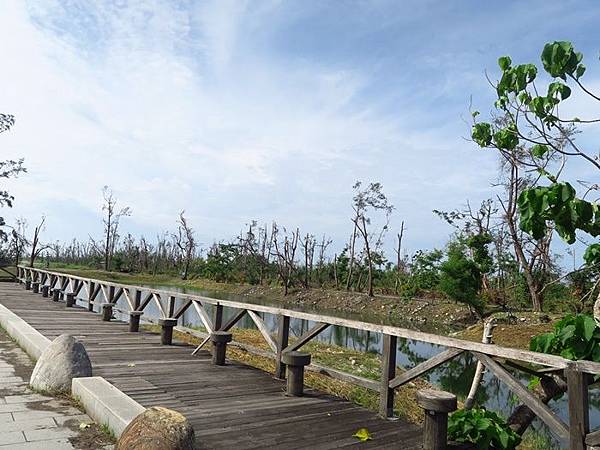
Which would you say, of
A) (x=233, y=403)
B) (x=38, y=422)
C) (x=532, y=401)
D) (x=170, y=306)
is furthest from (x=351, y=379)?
(x=170, y=306)

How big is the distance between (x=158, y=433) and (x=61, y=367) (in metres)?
2.41

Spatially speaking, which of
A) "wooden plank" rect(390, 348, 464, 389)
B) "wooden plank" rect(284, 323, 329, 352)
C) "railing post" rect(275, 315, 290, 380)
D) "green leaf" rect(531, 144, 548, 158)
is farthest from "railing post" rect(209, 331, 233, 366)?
"green leaf" rect(531, 144, 548, 158)

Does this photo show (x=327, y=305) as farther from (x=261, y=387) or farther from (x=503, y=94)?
(x=503, y=94)

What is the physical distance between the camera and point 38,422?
3.74m

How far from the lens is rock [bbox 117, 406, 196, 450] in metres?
2.59

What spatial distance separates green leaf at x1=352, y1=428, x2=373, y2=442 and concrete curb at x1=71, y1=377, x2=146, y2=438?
163cm

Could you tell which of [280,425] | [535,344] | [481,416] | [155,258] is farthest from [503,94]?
[155,258]

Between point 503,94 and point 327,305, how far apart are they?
26804mm

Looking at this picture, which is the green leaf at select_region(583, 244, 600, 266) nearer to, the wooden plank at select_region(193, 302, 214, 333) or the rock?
the rock

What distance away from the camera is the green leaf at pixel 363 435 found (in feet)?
12.3

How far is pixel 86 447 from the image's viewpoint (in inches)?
130

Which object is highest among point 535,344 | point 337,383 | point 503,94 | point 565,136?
point 503,94

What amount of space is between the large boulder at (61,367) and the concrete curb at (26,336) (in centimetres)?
148

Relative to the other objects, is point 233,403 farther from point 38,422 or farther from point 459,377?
point 459,377
